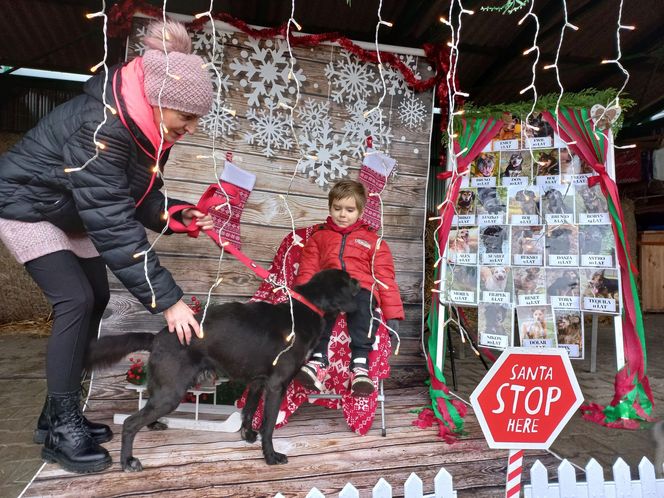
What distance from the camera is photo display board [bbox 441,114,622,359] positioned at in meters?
3.18

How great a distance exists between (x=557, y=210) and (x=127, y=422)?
2991mm

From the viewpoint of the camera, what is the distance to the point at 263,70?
3.54 m

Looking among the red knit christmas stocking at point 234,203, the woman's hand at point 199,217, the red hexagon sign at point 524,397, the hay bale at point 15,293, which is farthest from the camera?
the hay bale at point 15,293

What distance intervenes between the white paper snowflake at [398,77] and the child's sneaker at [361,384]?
90.5 inches

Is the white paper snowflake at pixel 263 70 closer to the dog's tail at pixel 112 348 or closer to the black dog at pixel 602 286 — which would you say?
the dog's tail at pixel 112 348

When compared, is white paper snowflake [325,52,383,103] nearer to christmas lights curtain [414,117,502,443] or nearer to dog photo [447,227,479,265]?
christmas lights curtain [414,117,502,443]

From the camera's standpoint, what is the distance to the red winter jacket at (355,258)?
290cm

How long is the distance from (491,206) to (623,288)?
3.51 ft

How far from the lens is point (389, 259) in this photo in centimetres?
302

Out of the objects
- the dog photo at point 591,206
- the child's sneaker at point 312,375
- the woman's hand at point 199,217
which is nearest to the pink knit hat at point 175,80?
the woman's hand at point 199,217

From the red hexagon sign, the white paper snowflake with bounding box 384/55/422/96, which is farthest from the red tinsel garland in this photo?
the red hexagon sign

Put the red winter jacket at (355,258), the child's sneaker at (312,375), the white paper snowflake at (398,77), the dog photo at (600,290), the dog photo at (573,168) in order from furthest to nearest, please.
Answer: the white paper snowflake at (398,77)
the dog photo at (573,168)
the dog photo at (600,290)
the red winter jacket at (355,258)
the child's sneaker at (312,375)

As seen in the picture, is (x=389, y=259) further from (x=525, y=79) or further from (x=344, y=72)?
(x=525, y=79)

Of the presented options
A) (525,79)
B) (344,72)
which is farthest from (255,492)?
(525,79)
